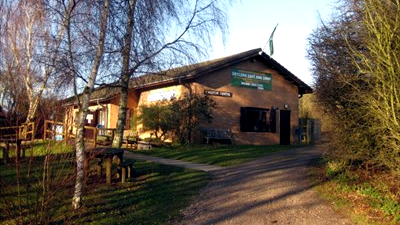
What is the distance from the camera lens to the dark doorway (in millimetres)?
27406

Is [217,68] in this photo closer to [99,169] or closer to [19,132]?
[99,169]

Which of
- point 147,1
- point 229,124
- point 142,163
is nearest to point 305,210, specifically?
point 147,1

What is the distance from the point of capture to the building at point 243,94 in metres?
23.9

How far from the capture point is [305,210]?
30.1 ft

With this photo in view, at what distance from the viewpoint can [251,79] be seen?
26.0m

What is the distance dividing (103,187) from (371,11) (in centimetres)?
717

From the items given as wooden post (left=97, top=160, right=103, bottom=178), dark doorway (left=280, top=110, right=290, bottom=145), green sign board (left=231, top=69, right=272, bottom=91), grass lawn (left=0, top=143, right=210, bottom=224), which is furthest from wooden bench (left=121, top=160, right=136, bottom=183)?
dark doorway (left=280, top=110, right=290, bottom=145)

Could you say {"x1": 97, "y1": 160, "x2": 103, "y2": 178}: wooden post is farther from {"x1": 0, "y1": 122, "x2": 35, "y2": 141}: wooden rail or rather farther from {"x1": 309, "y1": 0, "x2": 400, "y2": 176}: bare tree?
{"x1": 309, "y1": 0, "x2": 400, "y2": 176}: bare tree

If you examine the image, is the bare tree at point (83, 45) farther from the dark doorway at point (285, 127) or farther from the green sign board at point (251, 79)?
the dark doorway at point (285, 127)

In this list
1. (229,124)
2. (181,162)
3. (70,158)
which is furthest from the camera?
(229,124)

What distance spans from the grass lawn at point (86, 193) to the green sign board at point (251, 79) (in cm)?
1195

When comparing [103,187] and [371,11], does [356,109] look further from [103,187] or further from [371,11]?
[103,187]

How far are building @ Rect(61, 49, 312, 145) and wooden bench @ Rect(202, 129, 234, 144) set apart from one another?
31cm

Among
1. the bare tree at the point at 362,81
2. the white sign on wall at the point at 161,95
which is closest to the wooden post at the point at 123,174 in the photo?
the bare tree at the point at 362,81
